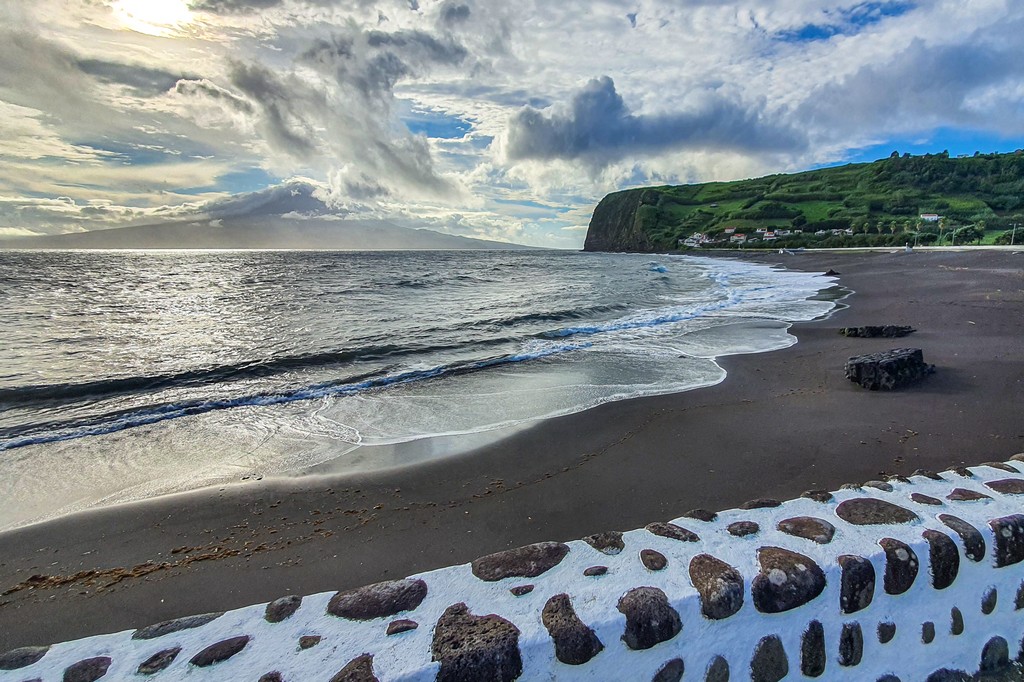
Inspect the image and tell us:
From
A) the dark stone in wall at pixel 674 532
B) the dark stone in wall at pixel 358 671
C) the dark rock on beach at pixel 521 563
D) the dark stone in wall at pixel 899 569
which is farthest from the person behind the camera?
the dark stone in wall at pixel 674 532

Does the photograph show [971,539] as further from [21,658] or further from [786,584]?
[21,658]

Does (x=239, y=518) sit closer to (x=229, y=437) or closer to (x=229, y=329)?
(x=229, y=437)

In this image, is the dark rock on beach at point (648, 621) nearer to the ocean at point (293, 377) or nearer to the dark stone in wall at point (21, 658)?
the dark stone in wall at point (21, 658)

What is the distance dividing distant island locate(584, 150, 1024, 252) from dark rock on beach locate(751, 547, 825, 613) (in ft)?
285

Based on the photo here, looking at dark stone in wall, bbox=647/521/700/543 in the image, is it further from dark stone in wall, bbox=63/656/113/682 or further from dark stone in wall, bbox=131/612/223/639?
dark stone in wall, bbox=63/656/113/682

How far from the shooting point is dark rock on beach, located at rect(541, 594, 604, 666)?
2.10 metres

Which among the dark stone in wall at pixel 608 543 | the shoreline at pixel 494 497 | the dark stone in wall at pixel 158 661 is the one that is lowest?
the shoreline at pixel 494 497

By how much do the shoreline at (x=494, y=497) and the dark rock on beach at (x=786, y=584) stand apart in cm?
207

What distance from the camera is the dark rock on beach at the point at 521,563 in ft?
8.63

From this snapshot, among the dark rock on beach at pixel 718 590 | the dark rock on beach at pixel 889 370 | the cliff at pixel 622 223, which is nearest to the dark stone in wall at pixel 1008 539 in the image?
the dark rock on beach at pixel 718 590

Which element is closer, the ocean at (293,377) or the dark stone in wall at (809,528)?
the dark stone in wall at (809,528)

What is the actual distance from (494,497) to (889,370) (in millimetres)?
7375

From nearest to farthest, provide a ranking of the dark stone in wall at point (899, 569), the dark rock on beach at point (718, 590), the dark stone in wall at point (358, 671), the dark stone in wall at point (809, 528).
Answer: the dark stone in wall at point (358, 671) < the dark rock on beach at point (718, 590) < the dark stone in wall at point (899, 569) < the dark stone in wall at point (809, 528)

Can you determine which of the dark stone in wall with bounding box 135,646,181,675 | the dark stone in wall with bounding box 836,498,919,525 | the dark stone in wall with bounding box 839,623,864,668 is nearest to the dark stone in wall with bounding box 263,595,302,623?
the dark stone in wall with bounding box 135,646,181,675
